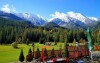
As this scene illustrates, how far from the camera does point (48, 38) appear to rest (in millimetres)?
193750

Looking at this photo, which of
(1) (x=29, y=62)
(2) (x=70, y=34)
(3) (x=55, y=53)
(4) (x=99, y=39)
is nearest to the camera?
(1) (x=29, y=62)

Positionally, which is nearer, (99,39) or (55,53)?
(55,53)

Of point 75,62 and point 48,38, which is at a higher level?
point 48,38

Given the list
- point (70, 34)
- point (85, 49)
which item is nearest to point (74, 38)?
point (70, 34)

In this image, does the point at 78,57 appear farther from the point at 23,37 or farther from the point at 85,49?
the point at 23,37

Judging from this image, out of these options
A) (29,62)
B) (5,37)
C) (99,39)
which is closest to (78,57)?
(29,62)

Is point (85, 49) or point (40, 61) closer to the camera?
point (40, 61)

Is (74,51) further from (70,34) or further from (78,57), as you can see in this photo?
(70,34)

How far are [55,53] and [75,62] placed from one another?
13.8 metres

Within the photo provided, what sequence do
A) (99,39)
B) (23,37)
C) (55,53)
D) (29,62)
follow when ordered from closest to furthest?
(29,62)
(55,53)
(99,39)
(23,37)

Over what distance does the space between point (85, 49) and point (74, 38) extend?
11531 cm

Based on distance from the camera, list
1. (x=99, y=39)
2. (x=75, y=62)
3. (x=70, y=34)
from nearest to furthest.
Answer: (x=75, y=62)
(x=99, y=39)
(x=70, y=34)

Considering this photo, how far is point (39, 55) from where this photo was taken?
245 ft

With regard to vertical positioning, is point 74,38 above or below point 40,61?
above
